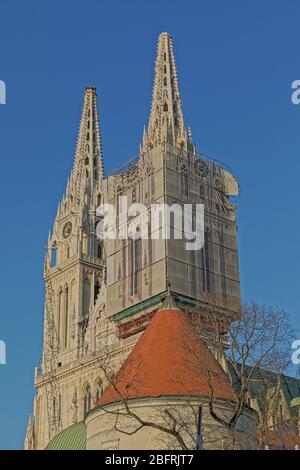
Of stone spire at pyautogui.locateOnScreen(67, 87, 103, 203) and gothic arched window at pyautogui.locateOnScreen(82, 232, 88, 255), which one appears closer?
gothic arched window at pyautogui.locateOnScreen(82, 232, 88, 255)

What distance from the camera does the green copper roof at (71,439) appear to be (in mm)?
42594

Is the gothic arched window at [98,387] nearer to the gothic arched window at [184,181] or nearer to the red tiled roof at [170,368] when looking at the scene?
the gothic arched window at [184,181]

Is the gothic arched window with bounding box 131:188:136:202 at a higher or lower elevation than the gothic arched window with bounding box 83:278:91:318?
higher

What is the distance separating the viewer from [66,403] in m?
61.0

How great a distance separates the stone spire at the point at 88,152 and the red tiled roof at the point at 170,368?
37155mm

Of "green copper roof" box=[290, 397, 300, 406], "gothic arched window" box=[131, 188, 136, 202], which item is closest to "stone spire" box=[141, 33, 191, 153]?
"gothic arched window" box=[131, 188, 136, 202]

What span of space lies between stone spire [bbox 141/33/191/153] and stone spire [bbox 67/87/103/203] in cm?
926

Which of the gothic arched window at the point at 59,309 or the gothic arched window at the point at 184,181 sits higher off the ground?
the gothic arched window at the point at 184,181

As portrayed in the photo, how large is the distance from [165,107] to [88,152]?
35.5 feet

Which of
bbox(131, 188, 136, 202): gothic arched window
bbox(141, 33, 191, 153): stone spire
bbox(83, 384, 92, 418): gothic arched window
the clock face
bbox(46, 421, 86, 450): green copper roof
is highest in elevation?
bbox(141, 33, 191, 153): stone spire

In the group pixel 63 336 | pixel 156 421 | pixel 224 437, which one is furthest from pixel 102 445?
pixel 63 336

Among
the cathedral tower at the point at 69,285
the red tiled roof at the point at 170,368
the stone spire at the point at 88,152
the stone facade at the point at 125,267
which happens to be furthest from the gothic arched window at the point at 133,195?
the red tiled roof at the point at 170,368

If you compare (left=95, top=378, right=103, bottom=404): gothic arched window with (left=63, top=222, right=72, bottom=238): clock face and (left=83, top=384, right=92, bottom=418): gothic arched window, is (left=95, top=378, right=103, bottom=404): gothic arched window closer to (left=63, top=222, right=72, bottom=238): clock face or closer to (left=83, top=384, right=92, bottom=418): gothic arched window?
(left=83, top=384, right=92, bottom=418): gothic arched window

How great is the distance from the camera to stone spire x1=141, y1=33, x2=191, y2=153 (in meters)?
62.9
